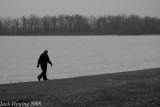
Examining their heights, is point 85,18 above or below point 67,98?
above

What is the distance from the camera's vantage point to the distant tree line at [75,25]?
135 meters

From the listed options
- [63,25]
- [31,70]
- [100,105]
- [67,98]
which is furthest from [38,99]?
[63,25]

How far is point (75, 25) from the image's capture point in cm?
14425

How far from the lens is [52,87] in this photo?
38.5ft

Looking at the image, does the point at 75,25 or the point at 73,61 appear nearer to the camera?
the point at 73,61

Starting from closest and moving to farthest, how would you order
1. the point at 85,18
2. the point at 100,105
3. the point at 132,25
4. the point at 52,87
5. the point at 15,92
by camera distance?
the point at 100,105, the point at 15,92, the point at 52,87, the point at 132,25, the point at 85,18

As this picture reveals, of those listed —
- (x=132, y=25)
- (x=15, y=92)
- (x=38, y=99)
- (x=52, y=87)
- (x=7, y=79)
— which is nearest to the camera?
(x=38, y=99)

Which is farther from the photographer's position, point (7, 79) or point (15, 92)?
point (7, 79)

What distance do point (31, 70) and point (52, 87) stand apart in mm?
10779

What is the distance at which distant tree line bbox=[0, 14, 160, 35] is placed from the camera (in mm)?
134750

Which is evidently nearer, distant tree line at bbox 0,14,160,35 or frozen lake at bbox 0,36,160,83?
frozen lake at bbox 0,36,160,83

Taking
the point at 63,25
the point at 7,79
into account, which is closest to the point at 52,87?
the point at 7,79

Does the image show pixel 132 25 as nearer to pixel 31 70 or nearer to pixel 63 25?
pixel 63 25

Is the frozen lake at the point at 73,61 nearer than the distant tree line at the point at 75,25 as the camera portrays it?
Yes
